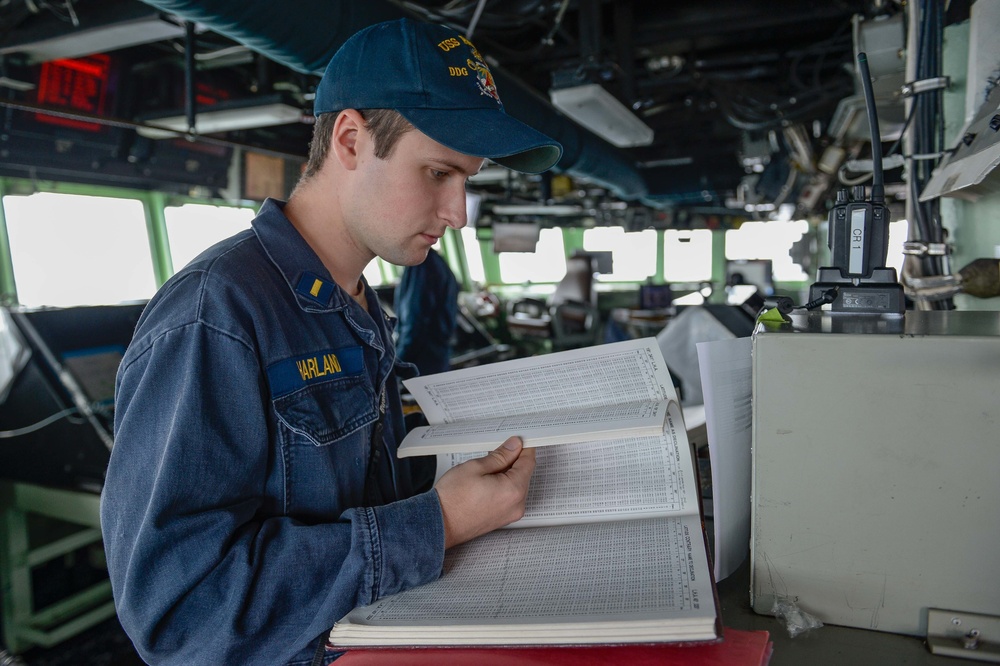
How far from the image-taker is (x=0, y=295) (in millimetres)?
3869

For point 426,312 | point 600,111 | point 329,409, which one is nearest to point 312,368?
point 329,409

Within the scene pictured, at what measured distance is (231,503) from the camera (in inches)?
27.2

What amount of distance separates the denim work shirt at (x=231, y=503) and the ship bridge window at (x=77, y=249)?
3.79 metres

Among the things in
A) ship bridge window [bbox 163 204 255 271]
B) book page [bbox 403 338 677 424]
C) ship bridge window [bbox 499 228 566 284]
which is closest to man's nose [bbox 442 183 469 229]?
book page [bbox 403 338 677 424]

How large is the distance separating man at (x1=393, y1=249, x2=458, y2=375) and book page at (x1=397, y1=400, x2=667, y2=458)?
8.41 feet

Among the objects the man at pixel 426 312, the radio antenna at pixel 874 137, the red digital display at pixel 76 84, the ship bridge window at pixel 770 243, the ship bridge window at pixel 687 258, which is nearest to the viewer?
the radio antenna at pixel 874 137

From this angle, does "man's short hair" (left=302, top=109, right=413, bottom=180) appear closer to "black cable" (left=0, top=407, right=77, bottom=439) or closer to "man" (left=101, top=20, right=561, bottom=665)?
"man" (left=101, top=20, right=561, bottom=665)

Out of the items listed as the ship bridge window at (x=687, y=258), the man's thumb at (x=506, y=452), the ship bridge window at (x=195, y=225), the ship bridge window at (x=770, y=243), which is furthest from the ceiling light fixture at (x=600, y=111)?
the ship bridge window at (x=687, y=258)

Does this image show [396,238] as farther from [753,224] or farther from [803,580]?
[753,224]

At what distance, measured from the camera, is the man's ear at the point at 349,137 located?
86 centimetres

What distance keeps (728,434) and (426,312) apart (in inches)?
110

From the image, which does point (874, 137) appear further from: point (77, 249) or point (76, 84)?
point (77, 249)

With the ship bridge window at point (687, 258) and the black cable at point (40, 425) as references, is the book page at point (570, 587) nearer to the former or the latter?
the black cable at point (40, 425)

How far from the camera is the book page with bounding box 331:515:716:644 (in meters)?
0.56
